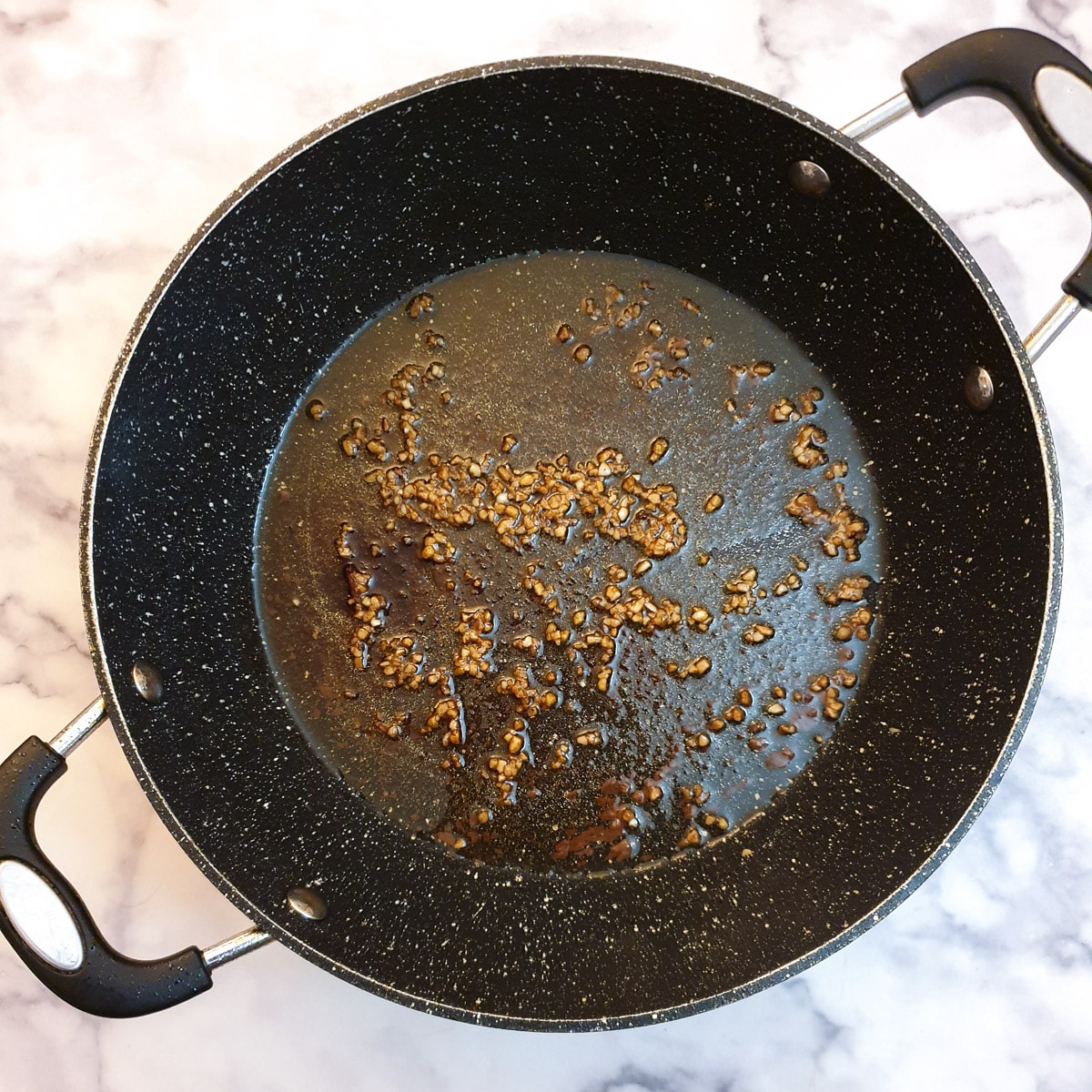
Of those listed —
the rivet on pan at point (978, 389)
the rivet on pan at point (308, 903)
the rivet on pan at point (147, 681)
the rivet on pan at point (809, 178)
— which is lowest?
the rivet on pan at point (308, 903)

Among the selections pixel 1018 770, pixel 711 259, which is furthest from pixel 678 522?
pixel 1018 770

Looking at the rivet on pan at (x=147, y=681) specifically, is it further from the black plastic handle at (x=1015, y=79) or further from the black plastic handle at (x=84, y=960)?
the black plastic handle at (x=1015, y=79)

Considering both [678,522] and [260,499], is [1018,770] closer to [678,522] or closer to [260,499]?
[678,522]

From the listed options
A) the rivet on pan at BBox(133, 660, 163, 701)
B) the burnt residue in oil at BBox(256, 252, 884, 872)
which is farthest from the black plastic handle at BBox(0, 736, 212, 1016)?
the burnt residue in oil at BBox(256, 252, 884, 872)

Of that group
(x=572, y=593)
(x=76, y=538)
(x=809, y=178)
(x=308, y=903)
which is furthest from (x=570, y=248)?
(x=308, y=903)

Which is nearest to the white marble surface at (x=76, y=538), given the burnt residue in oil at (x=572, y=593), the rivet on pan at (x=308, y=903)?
the rivet on pan at (x=308, y=903)

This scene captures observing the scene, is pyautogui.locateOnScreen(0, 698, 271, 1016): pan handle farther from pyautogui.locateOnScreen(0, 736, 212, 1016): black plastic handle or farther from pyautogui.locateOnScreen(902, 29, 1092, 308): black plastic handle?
pyautogui.locateOnScreen(902, 29, 1092, 308): black plastic handle

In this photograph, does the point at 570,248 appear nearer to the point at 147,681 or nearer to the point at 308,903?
the point at 147,681
